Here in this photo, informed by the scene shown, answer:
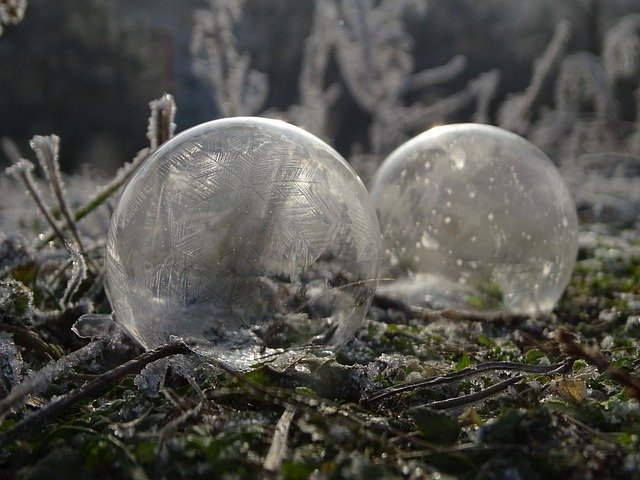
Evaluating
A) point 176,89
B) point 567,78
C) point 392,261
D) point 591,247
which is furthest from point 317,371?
point 176,89

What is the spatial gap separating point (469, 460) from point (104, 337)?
1155mm

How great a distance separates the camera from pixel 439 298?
3.12 m

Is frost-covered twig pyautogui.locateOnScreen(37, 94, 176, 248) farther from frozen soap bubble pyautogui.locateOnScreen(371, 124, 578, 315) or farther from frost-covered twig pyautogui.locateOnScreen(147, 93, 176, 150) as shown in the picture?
frozen soap bubble pyautogui.locateOnScreen(371, 124, 578, 315)

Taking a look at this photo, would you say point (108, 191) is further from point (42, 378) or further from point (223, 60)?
point (223, 60)

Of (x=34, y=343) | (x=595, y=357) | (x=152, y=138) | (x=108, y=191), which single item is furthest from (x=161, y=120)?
(x=595, y=357)

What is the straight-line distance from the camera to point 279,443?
156 cm

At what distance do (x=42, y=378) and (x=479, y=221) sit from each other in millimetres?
1862

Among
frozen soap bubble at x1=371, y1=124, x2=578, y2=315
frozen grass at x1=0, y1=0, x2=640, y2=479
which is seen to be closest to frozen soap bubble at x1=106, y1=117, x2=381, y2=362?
frozen grass at x1=0, y1=0, x2=640, y2=479

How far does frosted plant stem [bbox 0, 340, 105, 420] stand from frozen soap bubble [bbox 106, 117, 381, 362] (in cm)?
17

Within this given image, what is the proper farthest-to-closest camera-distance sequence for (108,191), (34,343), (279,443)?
(108,191)
(34,343)
(279,443)

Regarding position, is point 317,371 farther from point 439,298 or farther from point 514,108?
point 514,108

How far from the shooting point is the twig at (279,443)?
1472 mm

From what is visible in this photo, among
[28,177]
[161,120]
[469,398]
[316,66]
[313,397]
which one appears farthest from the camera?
[316,66]

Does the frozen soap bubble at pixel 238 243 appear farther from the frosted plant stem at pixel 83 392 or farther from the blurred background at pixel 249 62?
the blurred background at pixel 249 62
